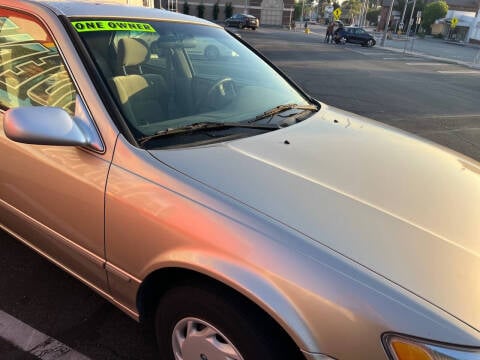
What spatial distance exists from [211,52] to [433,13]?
62.9 metres

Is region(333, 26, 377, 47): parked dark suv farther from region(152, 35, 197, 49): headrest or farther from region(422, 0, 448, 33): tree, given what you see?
region(152, 35, 197, 49): headrest

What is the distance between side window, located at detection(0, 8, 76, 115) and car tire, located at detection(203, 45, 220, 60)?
101 centimetres

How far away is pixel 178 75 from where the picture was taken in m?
2.53

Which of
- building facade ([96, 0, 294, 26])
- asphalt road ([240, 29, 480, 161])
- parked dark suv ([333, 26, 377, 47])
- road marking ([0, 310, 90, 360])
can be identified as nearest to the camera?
road marking ([0, 310, 90, 360])

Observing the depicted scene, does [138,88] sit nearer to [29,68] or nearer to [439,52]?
[29,68]

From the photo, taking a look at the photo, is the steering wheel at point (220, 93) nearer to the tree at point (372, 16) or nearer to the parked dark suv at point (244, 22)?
the parked dark suv at point (244, 22)

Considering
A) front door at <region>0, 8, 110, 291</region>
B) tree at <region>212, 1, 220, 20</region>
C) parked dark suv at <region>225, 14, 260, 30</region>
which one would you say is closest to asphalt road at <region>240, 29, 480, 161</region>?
front door at <region>0, 8, 110, 291</region>

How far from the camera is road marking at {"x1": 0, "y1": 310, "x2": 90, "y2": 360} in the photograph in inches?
83.0

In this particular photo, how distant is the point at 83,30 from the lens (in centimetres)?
204

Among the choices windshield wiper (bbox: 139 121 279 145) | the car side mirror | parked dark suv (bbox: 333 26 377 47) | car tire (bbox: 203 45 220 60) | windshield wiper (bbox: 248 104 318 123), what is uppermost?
car tire (bbox: 203 45 220 60)

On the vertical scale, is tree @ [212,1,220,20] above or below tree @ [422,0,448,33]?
below

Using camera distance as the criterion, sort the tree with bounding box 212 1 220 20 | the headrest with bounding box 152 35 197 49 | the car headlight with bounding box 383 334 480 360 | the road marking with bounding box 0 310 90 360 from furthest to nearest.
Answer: the tree with bounding box 212 1 220 20 → the headrest with bounding box 152 35 197 49 → the road marking with bounding box 0 310 90 360 → the car headlight with bounding box 383 334 480 360

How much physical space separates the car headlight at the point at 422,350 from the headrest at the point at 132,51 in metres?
1.80

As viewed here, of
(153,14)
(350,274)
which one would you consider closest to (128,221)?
(350,274)
